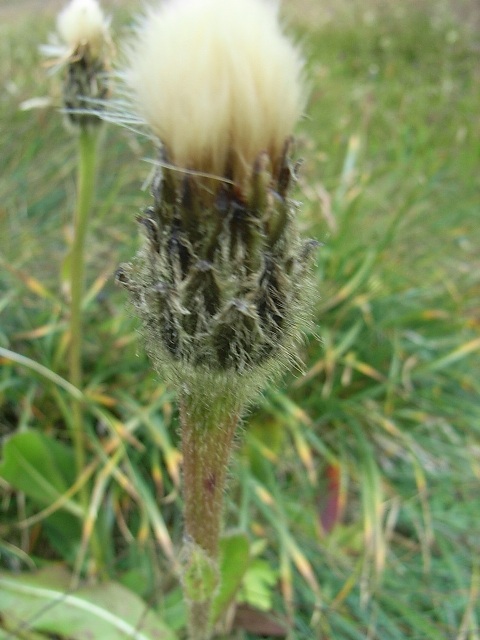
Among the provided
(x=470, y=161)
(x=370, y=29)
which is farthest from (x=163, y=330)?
(x=370, y=29)

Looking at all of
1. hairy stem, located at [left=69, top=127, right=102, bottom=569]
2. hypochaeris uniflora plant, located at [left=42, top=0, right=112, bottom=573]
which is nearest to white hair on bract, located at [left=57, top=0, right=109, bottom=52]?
hypochaeris uniflora plant, located at [left=42, top=0, right=112, bottom=573]

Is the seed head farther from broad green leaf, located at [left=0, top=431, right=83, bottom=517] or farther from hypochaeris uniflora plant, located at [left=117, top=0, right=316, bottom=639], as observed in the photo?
broad green leaf, located at [left=0, top=431, right=83, bottom=517]

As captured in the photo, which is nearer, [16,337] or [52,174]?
[16,337]

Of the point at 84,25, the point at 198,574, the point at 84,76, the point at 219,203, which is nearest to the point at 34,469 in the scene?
the point at 198,574

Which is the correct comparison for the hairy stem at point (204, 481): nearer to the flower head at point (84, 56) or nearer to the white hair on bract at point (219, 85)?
the white hair on bract at point (219, 85)

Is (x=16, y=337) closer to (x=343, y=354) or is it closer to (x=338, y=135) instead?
(x=343, y=354)

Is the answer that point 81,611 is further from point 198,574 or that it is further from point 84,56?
point 84,56
